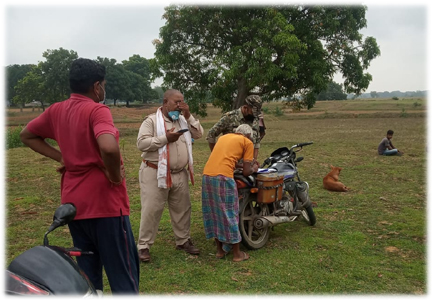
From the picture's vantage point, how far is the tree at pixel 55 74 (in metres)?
39.3

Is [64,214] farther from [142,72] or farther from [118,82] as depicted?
[142,72]

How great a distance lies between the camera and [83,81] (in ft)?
8.18

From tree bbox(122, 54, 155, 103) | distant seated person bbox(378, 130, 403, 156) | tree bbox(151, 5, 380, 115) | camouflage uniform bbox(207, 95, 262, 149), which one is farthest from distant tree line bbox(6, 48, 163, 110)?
camouflage uniform bbox(207, 95, 262, 149)

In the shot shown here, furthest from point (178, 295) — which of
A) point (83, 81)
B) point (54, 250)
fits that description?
point (83, 81)

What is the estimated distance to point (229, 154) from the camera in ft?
13.5

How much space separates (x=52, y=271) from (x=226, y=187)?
7.73 ft

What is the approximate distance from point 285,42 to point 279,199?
402 inches

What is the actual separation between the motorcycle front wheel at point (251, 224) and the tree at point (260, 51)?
10.0 m

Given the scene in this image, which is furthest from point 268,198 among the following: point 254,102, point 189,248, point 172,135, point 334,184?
point 334,184

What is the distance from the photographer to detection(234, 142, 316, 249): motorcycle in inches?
173

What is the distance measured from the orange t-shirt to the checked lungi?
0.26ft

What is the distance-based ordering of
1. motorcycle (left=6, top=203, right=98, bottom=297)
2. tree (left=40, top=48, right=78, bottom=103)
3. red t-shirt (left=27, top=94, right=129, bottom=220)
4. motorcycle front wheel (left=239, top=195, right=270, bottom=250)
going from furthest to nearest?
tree (left=40, top=48, right=78, bottom=103) < motorcycle front wheel (left=239, top=195, right=270, bottom=250) < red t-shirt (left=27, top=94, right=129, bottom=220) < motorcycle (left=6, top=203, right=98, bottom=297)

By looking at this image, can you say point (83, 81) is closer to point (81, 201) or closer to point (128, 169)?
point (81, 201)

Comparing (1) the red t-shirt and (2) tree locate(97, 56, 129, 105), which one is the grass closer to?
(1) the red t-shirt
